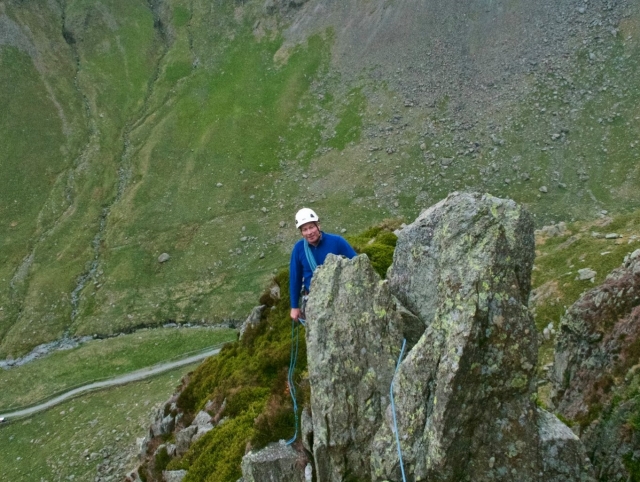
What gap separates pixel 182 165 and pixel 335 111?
106ft

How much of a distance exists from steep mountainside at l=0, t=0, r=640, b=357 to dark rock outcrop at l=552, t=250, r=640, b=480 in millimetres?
50761

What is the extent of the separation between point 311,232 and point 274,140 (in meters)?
84.1

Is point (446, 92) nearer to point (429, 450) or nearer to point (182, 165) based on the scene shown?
point (182, 165)

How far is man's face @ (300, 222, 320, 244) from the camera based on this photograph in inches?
641

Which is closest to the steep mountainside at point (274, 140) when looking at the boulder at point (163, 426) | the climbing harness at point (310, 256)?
the boulder at point (163, 426)

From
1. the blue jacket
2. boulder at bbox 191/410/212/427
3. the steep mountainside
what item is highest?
the steep mountainside

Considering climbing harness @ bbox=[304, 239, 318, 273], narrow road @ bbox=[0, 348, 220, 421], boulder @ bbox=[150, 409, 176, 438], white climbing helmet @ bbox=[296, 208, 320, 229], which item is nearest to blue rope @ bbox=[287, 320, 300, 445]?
climbing harness @ bbox=[304, 239, 318, 273]

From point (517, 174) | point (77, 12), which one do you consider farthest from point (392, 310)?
point (77, 12)

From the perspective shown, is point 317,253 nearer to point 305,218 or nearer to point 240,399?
point 305,218

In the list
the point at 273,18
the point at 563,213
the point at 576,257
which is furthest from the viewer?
the point at 273,18

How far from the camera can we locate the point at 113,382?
194 feet

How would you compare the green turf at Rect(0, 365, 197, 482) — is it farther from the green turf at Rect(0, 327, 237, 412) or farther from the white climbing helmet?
the white climbing helmet

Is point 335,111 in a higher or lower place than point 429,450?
higher

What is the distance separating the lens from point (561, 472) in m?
11.9
